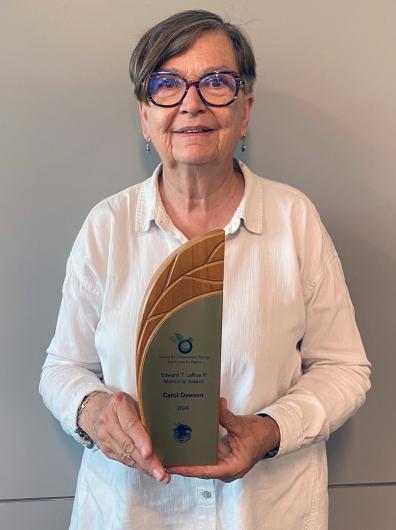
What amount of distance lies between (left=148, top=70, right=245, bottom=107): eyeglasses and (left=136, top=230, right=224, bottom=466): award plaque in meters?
0.29

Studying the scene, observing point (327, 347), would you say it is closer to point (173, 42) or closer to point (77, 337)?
point (77, 337)

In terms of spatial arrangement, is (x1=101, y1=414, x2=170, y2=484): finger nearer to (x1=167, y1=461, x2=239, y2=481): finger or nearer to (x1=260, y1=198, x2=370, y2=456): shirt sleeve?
(x1=167, y1=461, x2=239, y2=481): finger

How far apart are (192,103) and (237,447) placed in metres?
0.49

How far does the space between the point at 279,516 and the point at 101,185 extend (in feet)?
2.16

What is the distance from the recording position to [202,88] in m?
0.91

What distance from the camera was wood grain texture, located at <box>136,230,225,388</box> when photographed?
2.32 ft

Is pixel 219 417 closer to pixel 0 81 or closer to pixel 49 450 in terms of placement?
pixel 49 450

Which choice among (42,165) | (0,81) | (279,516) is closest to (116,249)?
(42,165)

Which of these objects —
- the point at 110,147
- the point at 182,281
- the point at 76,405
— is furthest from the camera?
the point at 110,147

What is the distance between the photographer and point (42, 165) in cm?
113

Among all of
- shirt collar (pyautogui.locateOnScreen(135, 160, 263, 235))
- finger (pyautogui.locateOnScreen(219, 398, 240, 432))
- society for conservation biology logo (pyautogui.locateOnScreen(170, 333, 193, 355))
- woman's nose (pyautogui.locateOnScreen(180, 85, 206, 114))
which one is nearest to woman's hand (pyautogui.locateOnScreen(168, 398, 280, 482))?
finger (pyautogui.locateOnScreen(219, 398, 240, 432))

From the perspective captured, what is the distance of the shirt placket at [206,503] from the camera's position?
971 millimetres

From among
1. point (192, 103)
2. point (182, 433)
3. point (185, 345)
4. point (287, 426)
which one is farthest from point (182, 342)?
point (192, 103)

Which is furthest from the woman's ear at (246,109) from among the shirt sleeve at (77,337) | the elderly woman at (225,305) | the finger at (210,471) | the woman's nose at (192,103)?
the finger at (210,471)
